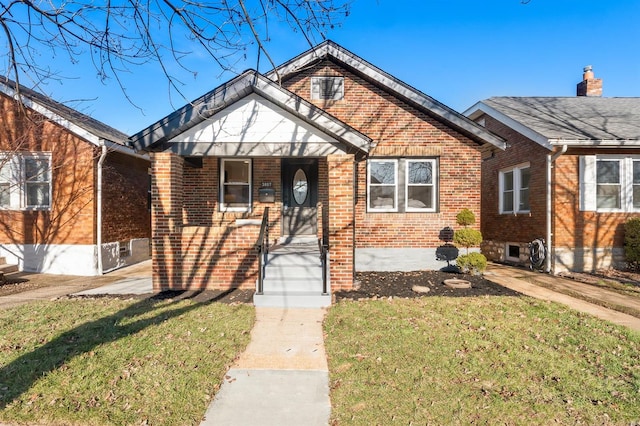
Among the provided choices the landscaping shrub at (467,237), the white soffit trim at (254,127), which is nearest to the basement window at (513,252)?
the landscaping shrub at (467,237)

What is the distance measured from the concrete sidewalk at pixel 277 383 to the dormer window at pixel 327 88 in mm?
7044

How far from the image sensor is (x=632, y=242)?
30.8 ft

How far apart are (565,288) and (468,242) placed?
2.29 m

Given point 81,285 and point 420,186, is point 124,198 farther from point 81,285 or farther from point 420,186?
point 420,186

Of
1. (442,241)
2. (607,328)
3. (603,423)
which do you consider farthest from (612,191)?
(603,423)

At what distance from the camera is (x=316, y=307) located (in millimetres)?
6348

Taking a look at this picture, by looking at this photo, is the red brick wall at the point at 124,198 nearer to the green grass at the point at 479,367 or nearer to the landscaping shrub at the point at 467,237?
the green grass at the point at 479,367

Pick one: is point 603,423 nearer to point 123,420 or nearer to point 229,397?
point 229,397

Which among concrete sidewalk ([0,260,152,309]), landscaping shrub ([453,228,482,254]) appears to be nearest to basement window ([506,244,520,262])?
landscaping shrub ([453,228,482,254])

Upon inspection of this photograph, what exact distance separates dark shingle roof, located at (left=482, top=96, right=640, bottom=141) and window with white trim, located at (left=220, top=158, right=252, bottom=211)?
27.9 feet

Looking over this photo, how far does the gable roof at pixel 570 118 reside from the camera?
30.8ft

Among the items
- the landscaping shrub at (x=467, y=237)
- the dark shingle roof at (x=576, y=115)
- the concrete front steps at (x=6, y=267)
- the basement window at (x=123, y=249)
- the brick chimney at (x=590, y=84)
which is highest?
the brick chimney at (x=590, y=84)

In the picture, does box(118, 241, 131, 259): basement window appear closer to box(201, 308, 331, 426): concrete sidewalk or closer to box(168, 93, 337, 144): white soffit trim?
box(168, 93, 337, 144): white soffit trim

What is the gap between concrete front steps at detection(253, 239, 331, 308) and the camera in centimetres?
641
